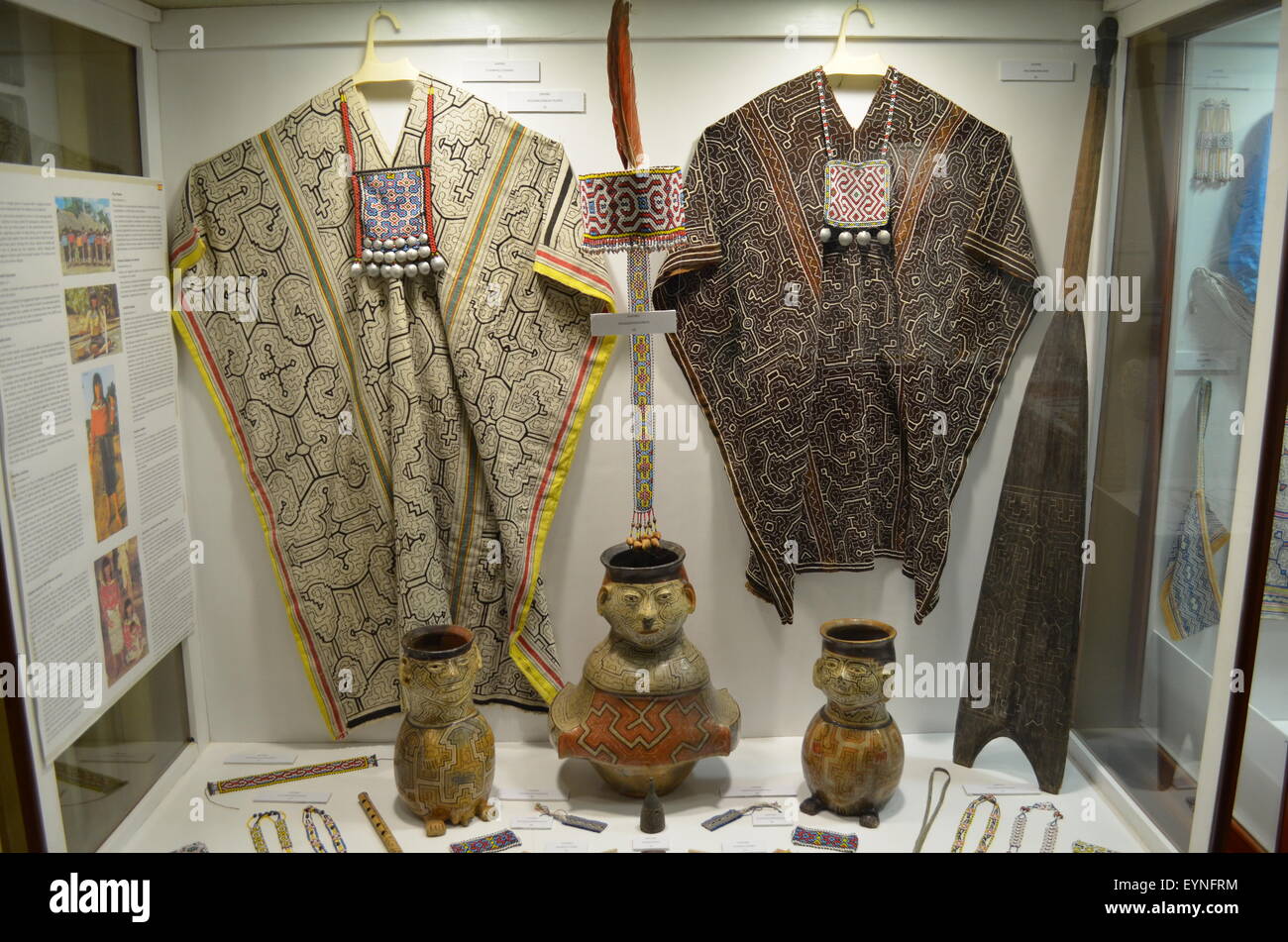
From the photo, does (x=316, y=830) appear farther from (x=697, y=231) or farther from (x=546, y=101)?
(x=546, y=101)

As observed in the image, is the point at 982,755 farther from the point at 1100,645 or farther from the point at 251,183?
the point at 251,183

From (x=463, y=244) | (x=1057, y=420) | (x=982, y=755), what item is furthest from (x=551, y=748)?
(x=1057, y=420)

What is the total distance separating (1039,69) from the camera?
283 centimetres

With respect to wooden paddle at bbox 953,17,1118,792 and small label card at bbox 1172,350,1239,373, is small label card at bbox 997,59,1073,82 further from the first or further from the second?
small label card at bbox 1172,350,1239,373

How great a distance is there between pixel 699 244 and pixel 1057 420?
1064 mm

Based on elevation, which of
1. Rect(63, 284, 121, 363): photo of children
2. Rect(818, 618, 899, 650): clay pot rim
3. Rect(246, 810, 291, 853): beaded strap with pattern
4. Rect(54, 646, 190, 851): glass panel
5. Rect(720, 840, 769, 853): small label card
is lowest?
Rect(246, 810, 291, 853): beaded strap with pattern

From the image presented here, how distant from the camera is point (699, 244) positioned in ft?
9.25

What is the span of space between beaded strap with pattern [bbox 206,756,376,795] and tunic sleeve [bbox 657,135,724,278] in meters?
1.56

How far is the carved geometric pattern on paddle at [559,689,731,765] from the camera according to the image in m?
2.68

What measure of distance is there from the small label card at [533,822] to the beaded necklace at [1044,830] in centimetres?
111

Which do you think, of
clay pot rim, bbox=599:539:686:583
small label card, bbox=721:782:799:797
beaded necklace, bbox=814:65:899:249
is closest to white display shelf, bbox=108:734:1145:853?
small label card, bbox=721:782:799:797

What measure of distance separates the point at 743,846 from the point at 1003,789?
759 mm

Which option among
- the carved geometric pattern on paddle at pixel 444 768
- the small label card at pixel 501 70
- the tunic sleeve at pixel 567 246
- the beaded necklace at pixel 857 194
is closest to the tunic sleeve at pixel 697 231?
the tunic sleeve at pixel 567 246

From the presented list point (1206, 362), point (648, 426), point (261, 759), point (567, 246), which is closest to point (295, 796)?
point (261, 759)
